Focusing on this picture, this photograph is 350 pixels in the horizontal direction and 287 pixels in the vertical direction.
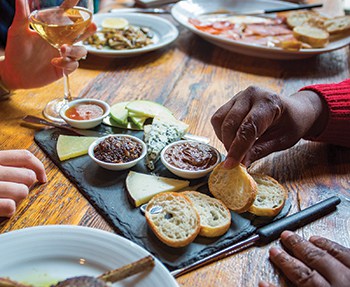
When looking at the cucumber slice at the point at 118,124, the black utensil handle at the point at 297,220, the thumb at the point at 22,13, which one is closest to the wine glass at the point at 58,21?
the thumb at the point at 22,13

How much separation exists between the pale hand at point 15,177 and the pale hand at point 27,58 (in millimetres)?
506

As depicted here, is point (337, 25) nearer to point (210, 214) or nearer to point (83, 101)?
point (83, 101)

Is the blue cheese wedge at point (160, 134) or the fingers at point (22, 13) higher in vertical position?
the fingers at point (22, 13)

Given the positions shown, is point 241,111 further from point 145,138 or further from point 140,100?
point 140,100

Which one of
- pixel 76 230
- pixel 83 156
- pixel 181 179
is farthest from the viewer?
pixel 83 156

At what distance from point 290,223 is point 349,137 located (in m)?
0.53

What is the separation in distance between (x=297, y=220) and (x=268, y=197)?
A: 0.35 ft

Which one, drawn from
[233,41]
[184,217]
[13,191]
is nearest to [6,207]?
[13,191]

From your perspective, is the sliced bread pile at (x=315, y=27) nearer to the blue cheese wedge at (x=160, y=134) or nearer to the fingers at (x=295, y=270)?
the blue cheese wedge at (x=160, y=134)

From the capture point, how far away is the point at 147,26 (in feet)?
7.80

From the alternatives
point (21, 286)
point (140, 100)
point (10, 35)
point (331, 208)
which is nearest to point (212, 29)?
point (140, 100)

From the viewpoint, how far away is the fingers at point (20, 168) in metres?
1.16

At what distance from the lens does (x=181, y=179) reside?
1279mm

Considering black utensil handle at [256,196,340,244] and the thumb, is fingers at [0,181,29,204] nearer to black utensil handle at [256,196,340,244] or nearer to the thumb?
black utensil handle at [256,196,340,244]
